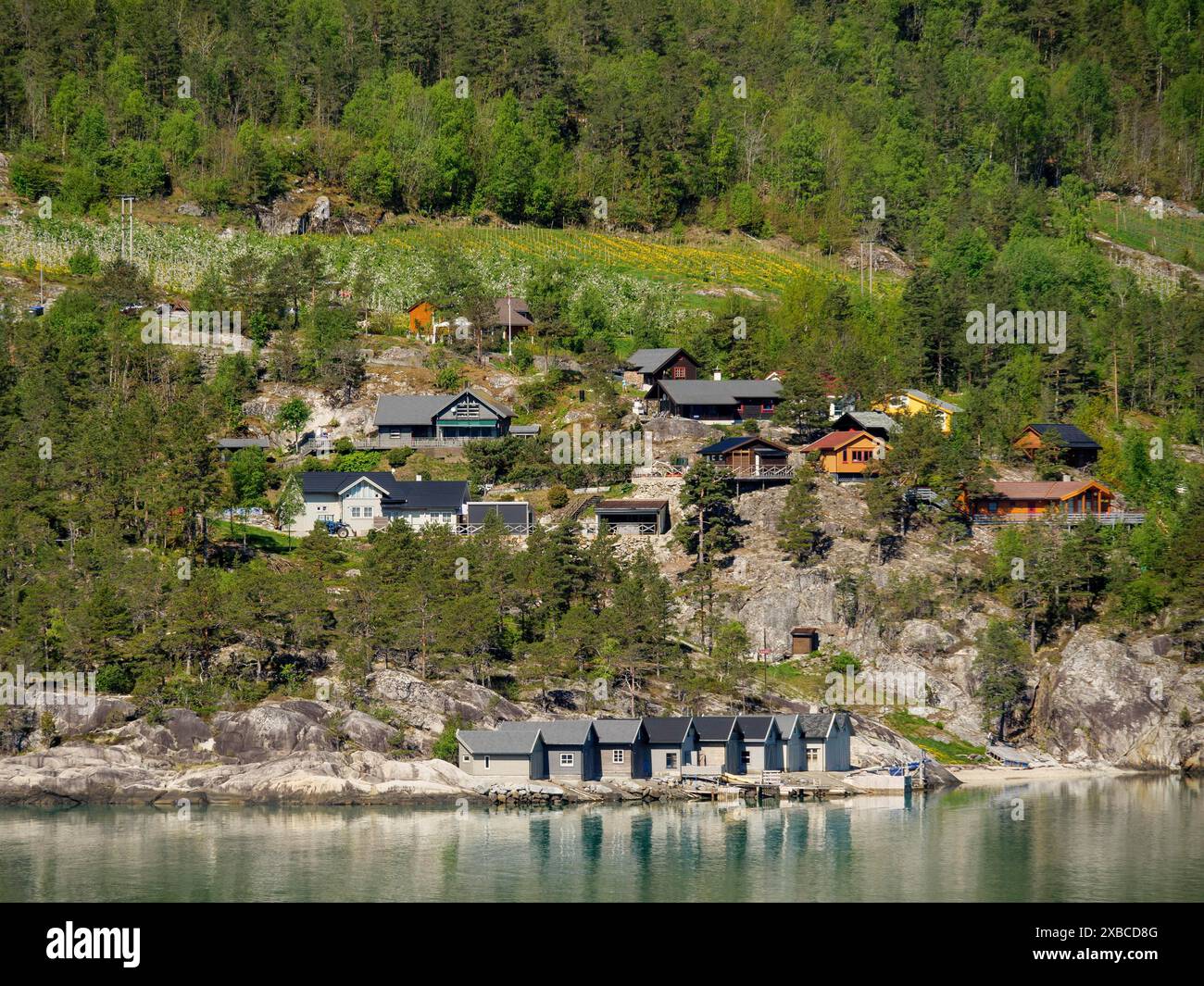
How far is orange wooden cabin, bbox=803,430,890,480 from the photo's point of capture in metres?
92.4

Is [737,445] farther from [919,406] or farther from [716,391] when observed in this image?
[919,406]

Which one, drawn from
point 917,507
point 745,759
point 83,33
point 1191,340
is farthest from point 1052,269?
point 83,33

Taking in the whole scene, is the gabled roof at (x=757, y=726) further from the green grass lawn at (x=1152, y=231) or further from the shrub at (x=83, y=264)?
the green grass lawn at (x=1152, y=231)

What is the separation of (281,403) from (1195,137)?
4156 inches

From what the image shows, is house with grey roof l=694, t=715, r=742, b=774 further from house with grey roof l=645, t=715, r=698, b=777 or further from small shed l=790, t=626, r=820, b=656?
small shed l=790, t=626, r=820, b=656

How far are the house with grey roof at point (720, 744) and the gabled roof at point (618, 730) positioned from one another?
3.02 metres

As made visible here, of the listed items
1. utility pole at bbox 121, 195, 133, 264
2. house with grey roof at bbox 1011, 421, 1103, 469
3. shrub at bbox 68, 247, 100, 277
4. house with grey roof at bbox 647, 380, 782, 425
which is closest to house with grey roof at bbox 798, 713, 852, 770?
house with grey roof at bbox 1011, 421, 1103, 469

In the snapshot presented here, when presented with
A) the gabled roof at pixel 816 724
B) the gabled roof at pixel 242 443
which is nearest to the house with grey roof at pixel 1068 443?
the gabled roof at pixel 816 724

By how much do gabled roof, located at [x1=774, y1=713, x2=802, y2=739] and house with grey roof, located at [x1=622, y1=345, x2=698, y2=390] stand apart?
35.2 meters

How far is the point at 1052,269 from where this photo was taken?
400 feet

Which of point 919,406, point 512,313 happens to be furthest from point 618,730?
point 512,313

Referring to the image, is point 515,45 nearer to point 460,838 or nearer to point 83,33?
point 83,33

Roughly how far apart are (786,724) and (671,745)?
5.42 metres

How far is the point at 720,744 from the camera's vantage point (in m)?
71.4
